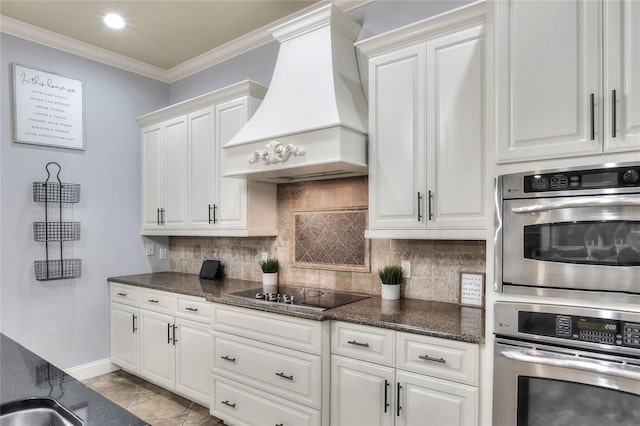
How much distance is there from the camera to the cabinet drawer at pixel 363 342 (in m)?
2.01

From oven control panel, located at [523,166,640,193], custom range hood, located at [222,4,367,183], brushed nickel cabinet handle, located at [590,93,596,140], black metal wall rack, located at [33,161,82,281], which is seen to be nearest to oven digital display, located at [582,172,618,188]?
oven control panel, located at [523,166,640,193]

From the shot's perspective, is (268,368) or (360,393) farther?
(268,368)

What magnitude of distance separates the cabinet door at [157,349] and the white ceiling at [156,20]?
2368 millimetres

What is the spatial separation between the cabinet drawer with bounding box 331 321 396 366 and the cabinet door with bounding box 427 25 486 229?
648 mm

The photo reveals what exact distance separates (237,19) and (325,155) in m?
1.63

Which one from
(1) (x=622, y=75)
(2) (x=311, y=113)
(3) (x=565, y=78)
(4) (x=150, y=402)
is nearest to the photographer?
(1) (x=622, y=75)

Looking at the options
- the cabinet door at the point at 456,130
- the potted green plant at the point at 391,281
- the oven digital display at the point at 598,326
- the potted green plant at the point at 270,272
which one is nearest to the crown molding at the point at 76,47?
the potted green plant at the point at 270,272

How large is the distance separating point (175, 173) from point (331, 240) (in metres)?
1.67

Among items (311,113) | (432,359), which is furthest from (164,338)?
(432,359)

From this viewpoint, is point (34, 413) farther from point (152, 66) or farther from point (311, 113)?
point (152, 66)

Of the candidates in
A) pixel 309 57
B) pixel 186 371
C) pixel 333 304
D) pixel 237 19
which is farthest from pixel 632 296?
pixel 237 19

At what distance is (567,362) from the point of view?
1494 millimetres

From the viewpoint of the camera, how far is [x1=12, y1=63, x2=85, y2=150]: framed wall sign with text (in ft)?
10.8

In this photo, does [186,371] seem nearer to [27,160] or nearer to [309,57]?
[27,160]
